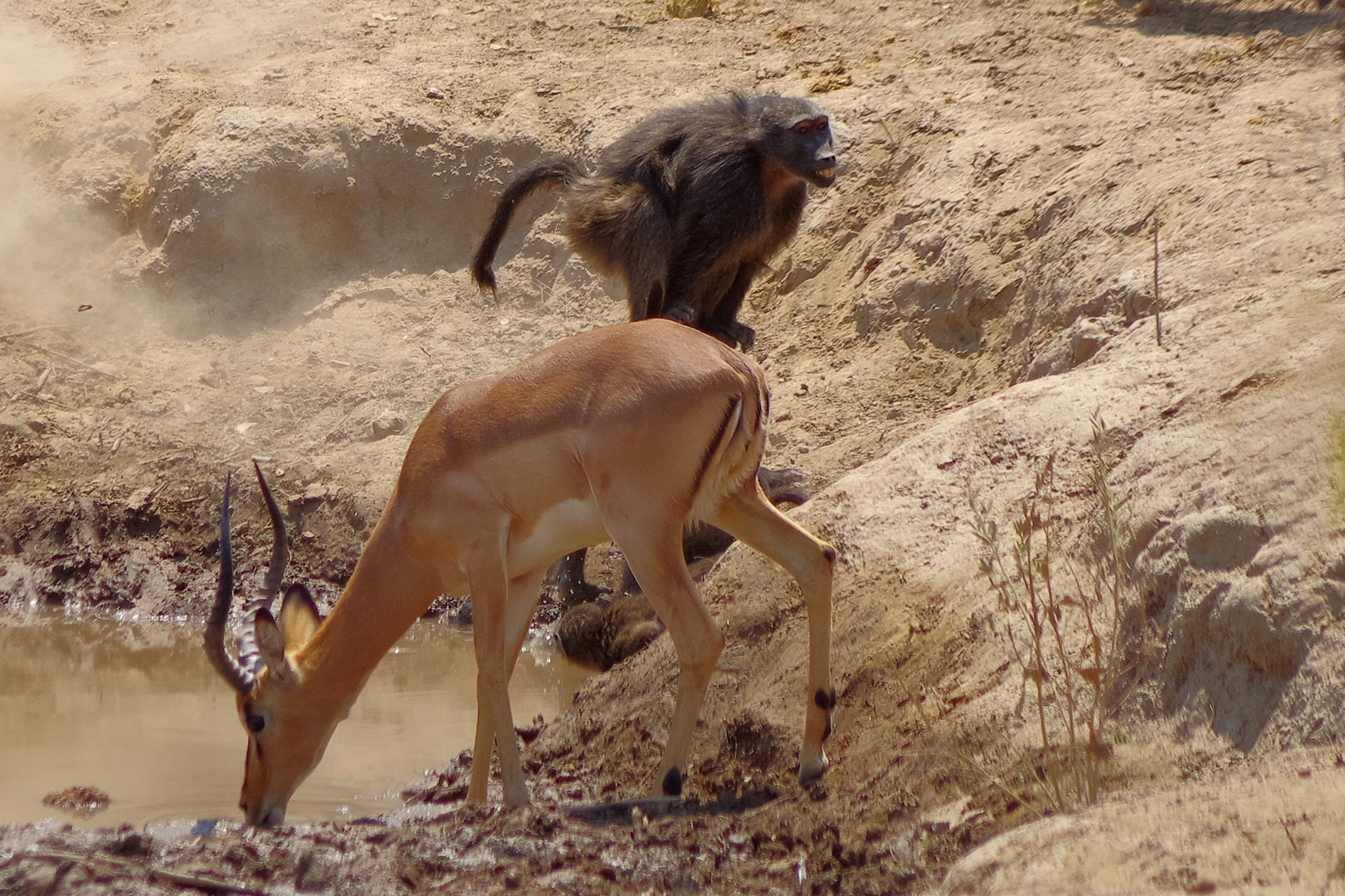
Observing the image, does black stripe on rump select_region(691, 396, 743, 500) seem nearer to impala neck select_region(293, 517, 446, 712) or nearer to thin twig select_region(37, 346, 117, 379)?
impala neck select_region(293, 517, 446, 712)

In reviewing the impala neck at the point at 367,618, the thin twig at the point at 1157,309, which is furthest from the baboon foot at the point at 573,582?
the thin twig at the point at 1157,309

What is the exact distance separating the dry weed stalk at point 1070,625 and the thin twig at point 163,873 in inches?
96.2

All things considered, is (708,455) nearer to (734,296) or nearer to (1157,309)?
(1157,309)

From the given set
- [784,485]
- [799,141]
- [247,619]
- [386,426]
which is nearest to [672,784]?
[247,619]

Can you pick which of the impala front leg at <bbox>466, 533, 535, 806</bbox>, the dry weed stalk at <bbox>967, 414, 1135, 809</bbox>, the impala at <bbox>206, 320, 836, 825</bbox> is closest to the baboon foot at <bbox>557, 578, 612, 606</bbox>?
the impala at <bbox>206, 320, 836, 825</bbox>

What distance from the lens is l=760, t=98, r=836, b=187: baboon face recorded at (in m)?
8.55

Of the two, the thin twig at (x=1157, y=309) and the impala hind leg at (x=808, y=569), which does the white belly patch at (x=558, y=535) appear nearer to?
the impala hind leg at (x=808, y=569)

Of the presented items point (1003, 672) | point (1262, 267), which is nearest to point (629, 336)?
point (1003, 672)

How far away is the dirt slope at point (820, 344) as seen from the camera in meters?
4.35

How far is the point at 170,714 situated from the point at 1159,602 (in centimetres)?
547

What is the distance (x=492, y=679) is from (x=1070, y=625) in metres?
2.30

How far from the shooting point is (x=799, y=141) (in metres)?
8.62

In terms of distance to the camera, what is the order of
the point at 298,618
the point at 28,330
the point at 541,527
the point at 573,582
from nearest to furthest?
the point at 541,527
the point at 298,618
the point at 573,582
the point at 28,330

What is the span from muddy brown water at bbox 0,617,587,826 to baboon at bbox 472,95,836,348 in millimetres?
2495
